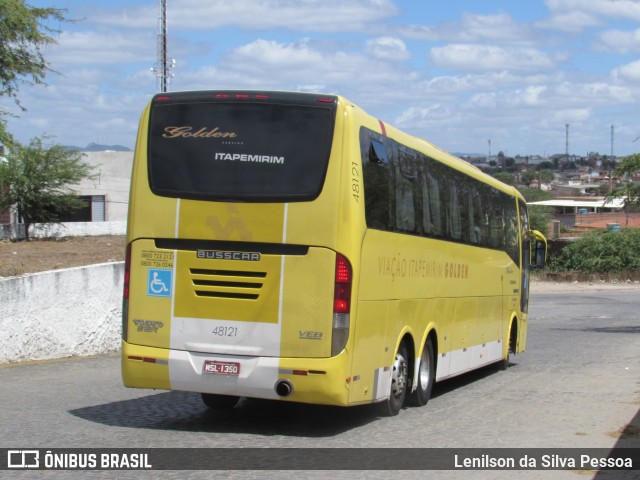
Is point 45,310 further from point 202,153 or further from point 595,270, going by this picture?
point 595,270

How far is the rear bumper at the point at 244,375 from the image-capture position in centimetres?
964

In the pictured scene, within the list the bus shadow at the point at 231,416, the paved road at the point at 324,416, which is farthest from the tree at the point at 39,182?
the bus shadow at the point at 231,416

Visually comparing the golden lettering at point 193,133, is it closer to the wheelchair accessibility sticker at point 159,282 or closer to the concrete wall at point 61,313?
the wheelchair accessibility sticker at point 159,282

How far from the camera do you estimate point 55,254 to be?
87.1ft

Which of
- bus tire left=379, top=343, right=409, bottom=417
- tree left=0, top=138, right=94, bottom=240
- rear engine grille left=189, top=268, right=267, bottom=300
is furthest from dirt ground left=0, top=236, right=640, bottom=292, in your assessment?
bus tire left=379, top=343, right=409, bottom=417

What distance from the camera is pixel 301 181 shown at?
9.86 metres

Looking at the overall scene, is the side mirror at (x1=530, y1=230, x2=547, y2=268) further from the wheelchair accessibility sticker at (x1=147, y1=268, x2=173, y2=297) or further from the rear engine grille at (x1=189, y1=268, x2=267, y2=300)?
the wheelchair accessibility sticker at (x1=147, y1=268, x2=173, y2=297)

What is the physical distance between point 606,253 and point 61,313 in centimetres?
4881

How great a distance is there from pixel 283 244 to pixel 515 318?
10215 mm

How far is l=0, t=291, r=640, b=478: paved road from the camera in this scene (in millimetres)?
9680

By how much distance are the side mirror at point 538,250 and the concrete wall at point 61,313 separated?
8.32 m

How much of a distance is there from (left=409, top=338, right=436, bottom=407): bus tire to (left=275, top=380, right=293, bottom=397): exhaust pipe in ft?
10.0

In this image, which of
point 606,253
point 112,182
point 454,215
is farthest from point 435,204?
point 606,253

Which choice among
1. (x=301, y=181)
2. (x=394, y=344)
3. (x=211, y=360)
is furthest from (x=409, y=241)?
(x=211, y=360)
